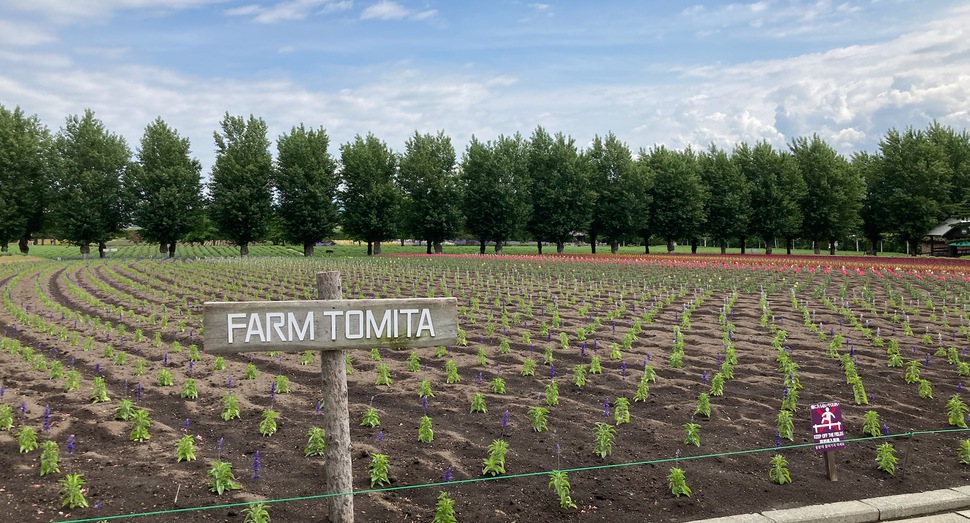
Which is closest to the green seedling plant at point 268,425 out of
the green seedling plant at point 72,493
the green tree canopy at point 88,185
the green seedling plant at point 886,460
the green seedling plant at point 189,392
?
the green seedling plant at point 72,493

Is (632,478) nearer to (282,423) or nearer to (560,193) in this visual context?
(282,423)

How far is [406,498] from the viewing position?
5.20 meters

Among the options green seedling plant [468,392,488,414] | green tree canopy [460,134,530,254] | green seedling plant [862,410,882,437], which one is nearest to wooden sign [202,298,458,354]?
green seedling plant [468,392,488,414]

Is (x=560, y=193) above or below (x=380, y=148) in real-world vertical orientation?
below

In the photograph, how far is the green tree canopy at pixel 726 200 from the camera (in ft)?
177

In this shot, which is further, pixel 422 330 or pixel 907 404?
pixel 907 404

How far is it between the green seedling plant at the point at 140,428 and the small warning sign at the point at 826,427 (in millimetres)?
6571

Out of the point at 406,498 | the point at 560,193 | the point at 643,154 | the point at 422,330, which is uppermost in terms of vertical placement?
the point at 643,154

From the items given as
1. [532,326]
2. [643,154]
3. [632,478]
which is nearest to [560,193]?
[643,154]

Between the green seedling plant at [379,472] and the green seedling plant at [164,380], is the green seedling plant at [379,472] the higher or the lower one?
the lower one

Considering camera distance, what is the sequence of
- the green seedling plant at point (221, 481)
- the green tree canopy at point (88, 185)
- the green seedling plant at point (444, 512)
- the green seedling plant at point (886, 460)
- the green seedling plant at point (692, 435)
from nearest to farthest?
1. the green seedling plant at point (444, 512)
2. the green seedling plant at point (221, 481)
3. the green seedling plant at point (886, 460)
4. the green seedling plant at point (692, 435)
5. the green tree canopy at point (88, 185)

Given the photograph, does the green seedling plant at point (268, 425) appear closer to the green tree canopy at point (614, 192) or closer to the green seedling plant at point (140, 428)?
the green seedling plant at point (140, 428)

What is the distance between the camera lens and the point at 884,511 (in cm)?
490

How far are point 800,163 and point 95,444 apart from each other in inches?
2397
